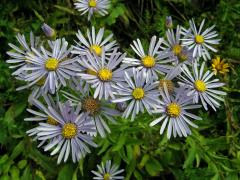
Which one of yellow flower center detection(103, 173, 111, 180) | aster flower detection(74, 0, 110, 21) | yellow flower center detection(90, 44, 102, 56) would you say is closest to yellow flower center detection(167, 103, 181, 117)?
yellow flower center detection(90, 44, 102, 56)

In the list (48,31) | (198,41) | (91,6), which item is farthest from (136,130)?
(91,6)

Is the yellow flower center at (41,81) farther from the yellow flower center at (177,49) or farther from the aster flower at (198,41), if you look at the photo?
the aster flower at (198,41)

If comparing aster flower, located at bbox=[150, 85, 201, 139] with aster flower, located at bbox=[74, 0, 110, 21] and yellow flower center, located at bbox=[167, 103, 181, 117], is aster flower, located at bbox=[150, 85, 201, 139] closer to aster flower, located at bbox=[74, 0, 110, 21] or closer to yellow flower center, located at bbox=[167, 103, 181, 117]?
yellow flower center, located at bbox=[167, 103, 181, 117]

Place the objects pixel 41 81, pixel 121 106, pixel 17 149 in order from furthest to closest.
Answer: pixel 17 149 < pixel 41 81 < pixel 121 106

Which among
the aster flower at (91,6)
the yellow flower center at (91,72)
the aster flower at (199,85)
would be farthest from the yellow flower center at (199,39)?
the yellow flower center at (91,72)

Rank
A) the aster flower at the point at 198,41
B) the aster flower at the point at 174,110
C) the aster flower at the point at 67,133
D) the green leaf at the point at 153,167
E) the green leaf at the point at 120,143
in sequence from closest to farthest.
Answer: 1. the aster flower at the point at 67,133
2. the aster flower at the point at 174,110
3. the green leaf at the point at 120,143
4. the green leaf at the point at 153,167
5. the aster flower at the point at 198,41

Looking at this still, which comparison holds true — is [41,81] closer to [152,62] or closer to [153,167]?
[152,62]
